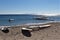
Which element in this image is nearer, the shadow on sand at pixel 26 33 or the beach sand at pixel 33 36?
the beach sand at pixel 33 36

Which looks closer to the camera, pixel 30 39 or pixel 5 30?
pixel 30 39

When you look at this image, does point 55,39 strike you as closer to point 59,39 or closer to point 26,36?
point 59,39

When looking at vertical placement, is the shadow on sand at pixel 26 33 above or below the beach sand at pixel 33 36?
above

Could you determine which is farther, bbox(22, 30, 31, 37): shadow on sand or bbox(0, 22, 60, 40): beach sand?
bbox(22, 30, 31, 37): shadow on sand

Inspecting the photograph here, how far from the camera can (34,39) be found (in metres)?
12.6

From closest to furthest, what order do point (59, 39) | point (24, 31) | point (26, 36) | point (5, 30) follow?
1. point (59, 39)
2. point (26, 36)
3. point (24, 31)
4. point (5, 30)

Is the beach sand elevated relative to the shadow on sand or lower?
lower

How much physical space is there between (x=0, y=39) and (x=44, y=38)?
3.16 meters

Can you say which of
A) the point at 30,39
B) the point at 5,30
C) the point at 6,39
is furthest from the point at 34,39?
the point at 5,30

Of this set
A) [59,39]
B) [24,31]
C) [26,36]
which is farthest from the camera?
[24,31]

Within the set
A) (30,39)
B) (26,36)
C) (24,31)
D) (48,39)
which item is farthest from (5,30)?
(48,39)

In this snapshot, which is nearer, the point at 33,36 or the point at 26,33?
the point at 33,36

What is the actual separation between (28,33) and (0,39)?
9.30ft

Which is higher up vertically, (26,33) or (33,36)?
(26,33)
